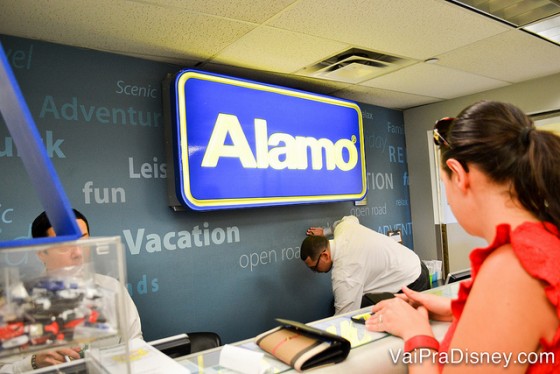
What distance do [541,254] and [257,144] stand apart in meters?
2.53

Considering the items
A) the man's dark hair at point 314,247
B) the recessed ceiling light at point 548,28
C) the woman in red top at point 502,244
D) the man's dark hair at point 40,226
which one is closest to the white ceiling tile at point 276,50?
the recessed ceiling light at point 548,28

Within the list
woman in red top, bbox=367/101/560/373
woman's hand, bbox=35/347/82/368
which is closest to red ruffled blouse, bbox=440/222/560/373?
woman in red top, bbox=367/101/560/373

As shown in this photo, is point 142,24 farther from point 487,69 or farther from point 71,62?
point 487,69

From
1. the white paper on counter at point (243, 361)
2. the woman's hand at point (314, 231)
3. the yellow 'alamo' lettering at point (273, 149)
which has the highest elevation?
the yellow 'alamo' lettering at point (273, 149)

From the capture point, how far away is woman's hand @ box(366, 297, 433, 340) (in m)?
1.21

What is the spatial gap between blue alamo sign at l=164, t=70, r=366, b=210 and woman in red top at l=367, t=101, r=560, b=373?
6.49 ft

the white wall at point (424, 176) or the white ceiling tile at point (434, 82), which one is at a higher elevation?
the white ceiling tile at point (434, 82)

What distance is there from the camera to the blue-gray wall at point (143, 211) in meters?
2.47

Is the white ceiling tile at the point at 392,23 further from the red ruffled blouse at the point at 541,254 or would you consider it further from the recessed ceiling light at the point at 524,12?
the red ruffled blouse at the point at 541,254

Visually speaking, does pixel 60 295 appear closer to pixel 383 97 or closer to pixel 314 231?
pixel 314 231

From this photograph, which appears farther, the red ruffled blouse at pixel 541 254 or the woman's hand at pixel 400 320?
the woman's hand at pixel 400 320

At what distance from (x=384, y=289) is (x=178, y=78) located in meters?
2.29

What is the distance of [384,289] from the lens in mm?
3379

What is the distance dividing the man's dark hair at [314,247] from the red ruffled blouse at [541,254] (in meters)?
2.47
